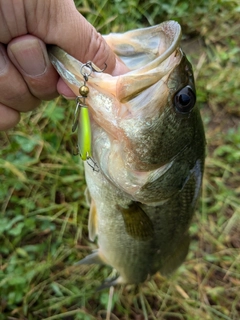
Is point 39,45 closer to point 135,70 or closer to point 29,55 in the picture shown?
point 29,55

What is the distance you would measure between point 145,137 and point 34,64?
1.36ft

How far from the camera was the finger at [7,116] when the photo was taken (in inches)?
54.2

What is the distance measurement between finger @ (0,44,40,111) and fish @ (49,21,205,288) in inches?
5.5

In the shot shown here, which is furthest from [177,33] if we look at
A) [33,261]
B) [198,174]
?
[33,261]

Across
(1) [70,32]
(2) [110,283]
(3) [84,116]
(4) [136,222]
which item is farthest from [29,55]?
(2) [110,283]

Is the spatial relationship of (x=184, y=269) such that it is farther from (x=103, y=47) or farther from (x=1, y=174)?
(x=103, y=47)

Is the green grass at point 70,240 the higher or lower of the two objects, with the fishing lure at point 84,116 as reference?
lower

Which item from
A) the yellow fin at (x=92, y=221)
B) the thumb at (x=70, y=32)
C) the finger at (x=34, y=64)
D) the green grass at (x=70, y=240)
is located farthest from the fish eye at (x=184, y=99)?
the green grass at (x=70, y=240)

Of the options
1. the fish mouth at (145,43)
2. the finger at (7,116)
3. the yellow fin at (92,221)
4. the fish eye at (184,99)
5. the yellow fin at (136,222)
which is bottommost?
the yellow fin at (92,221)

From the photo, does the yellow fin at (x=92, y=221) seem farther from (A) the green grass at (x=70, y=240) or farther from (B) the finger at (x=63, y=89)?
(B) the finger at (x=63, y=89)

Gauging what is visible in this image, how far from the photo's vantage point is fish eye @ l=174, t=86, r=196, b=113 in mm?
1217

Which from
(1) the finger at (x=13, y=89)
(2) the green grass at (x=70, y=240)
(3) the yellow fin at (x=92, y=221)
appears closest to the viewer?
(1) the finger at (x=13, y=89)

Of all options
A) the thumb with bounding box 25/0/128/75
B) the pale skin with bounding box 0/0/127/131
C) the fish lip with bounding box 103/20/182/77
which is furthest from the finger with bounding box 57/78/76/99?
the fish lip with bounding box 103/20/182/77

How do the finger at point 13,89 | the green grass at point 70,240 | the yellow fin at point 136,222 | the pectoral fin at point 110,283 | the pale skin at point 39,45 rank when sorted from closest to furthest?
the pale skin at point 39,45
the finger at point 13,89
the yellow fin at point 136,222
the pectoral fin at point 110,283
the green grass at point 70,240
